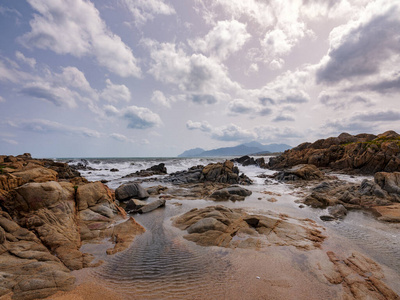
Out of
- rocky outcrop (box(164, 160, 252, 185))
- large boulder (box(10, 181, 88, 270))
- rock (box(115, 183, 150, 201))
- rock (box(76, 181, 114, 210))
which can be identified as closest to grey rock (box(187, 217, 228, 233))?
large boulder (box(10, 181, 88, 270))


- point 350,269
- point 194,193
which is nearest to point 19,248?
point 350,269

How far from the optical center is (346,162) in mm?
42625

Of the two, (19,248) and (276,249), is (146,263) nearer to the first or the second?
(19,248)

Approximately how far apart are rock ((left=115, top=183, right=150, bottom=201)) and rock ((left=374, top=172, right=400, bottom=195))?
2704cm

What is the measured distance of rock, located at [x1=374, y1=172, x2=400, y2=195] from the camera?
1866 cm

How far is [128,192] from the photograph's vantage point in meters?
20.7

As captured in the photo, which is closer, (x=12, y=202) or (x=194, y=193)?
(x=12, y=202)

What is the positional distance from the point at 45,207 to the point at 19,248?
3029 millimetres

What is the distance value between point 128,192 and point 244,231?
1454 centimetres

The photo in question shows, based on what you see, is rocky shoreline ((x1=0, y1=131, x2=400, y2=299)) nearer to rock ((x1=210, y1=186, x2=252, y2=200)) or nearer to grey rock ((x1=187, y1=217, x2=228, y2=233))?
grey rock ((x1=187, y1=217, x2=228, y2=233))

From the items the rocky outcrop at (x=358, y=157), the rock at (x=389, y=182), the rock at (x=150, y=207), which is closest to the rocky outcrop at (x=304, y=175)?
the rocky outcrop at (x=358, y=157)

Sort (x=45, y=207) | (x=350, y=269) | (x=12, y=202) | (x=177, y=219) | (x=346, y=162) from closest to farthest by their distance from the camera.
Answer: (x=350, y=269) → (x=12, y=202) → (x=45, y=207) → (x=177, y=219) → (x=346, y=162)

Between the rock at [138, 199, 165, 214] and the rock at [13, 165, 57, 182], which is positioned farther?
the rock at [138, 199, 165, 214]

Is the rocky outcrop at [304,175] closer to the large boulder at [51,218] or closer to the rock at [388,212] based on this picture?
the rock at [388,212]
